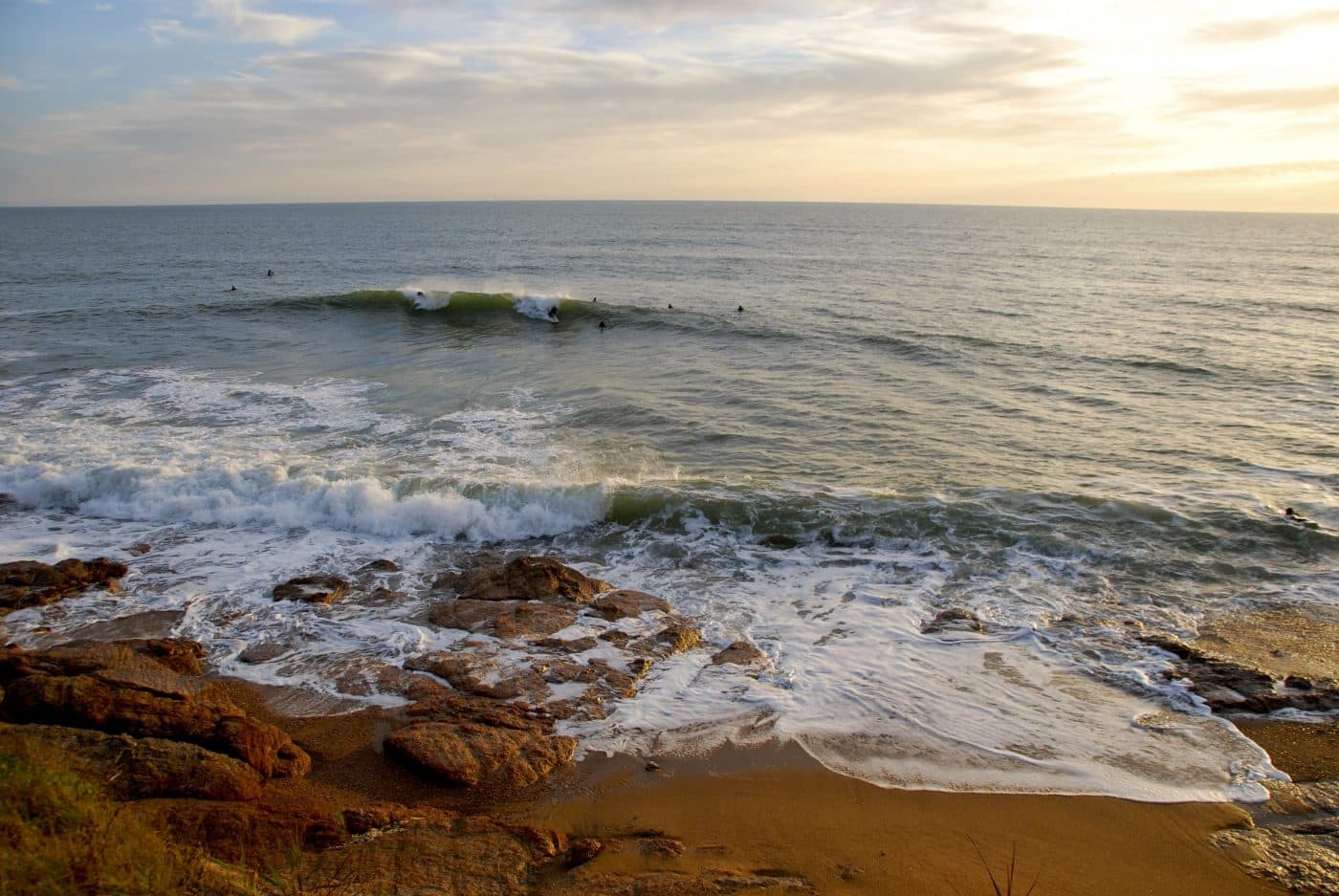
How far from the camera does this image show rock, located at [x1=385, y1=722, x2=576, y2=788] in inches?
247

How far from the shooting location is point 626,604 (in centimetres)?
941

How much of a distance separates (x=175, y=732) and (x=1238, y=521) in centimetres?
1368

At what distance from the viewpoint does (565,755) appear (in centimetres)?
659

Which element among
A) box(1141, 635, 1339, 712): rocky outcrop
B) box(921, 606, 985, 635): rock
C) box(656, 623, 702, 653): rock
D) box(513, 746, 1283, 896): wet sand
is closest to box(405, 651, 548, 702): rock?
box(513, 746, 1283, 896): wet sand

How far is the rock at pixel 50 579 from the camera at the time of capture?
906cm

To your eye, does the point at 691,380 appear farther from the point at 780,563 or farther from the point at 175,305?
the point at 175,305

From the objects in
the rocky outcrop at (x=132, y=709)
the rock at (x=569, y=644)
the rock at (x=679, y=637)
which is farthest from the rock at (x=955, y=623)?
the rocky outcrop at (x=132, y=709)

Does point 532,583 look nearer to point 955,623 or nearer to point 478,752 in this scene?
point 478,752

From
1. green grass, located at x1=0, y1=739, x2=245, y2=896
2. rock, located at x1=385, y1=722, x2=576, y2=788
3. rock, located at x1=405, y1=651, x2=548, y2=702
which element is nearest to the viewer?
green grass, located at x1=0, y1=739, x2=245, y2=896

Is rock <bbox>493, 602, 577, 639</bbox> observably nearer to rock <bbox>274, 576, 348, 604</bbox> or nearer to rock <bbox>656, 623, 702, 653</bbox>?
rock <bbox>656, 623, 702, 653</bbox>

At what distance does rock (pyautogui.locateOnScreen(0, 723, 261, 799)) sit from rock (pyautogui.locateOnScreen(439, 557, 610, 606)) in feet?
12.8

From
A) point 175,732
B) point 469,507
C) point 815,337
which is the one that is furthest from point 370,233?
point 175,732

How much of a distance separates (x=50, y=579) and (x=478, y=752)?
22.1ft

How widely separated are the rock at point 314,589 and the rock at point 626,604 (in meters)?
3.21
